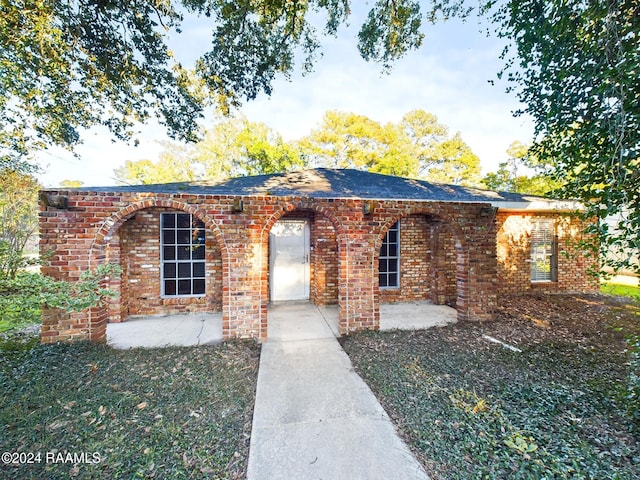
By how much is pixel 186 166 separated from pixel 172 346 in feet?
63.1

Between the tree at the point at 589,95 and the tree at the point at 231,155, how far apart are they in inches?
569

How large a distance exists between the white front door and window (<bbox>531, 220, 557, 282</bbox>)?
6935 mm

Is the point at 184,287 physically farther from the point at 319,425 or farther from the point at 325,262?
the point at 319,425

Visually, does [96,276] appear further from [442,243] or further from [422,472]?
[442,243]

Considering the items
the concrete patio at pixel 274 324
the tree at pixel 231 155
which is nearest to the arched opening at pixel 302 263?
the concrete patio at pixel 274 324

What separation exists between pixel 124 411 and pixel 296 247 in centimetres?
476

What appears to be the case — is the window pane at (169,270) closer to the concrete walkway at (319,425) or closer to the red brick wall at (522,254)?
the concrete walkway at (319,425)

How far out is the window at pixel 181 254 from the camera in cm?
587

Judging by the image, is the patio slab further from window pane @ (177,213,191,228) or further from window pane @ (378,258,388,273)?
window pane @ (378,258,388,273)

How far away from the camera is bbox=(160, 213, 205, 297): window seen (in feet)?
19.3

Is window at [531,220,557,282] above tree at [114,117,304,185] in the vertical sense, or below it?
below

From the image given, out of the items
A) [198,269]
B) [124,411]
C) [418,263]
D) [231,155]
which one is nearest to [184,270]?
[198,269]

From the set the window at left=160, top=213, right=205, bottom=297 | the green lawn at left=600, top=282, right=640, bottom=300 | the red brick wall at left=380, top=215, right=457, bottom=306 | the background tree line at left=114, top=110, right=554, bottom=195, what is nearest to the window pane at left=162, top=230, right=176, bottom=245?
the window at left=160, top=213, right=205, bottom=297

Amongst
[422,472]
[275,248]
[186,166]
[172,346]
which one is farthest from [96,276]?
[186,166]
